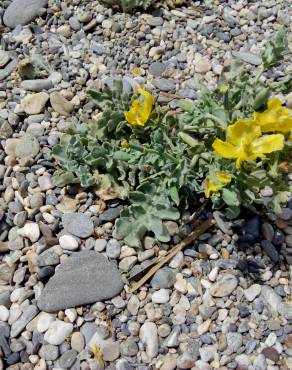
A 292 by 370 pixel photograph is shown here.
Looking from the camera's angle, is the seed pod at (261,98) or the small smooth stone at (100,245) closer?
the seed pod at (261,98)

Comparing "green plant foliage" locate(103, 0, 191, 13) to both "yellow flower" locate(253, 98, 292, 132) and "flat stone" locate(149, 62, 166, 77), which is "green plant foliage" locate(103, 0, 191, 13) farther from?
"yellow flower" locate(253, 98, 292, 132)

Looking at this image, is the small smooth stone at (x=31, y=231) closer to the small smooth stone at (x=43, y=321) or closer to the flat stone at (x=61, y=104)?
the small smooth stone at (x=43, y=321)

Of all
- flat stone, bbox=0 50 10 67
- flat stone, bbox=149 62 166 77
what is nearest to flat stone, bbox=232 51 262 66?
flat stone, bbox=149 62 166 77

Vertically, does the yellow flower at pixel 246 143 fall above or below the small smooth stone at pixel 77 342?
above

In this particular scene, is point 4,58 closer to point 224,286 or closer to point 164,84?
point 164,84

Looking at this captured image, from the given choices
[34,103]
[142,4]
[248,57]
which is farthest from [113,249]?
[142,4]

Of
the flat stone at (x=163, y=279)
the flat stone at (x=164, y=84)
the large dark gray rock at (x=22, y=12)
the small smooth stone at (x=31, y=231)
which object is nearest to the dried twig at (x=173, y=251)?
the flat stone at (x=163, y=279)
